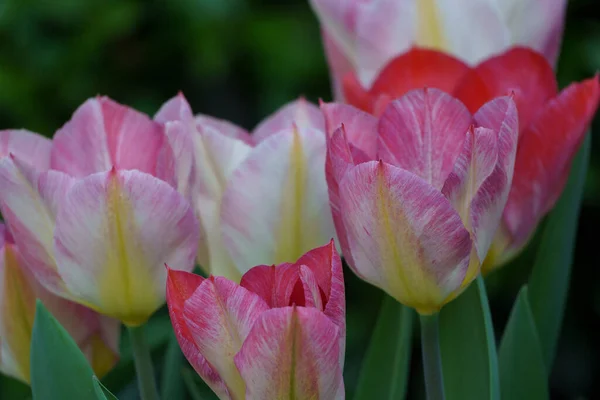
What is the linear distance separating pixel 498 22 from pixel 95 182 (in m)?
0.27

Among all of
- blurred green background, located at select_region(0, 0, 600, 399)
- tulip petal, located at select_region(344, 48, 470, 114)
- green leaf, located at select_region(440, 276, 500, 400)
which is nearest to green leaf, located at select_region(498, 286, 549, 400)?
green leaf, located at select_region(440, 276, 500, 400)

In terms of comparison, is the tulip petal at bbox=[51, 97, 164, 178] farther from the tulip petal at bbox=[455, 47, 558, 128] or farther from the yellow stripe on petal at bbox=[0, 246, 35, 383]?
the tulip petal at bbox=[455, 47, 558, 128]

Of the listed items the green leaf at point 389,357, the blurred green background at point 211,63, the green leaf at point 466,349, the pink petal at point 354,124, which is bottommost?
the blurred green background at point 211,63

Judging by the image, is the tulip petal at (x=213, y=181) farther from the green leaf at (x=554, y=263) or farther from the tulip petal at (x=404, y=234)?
the green leaf at (x=554, y=263)

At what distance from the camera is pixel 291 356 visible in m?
0.35

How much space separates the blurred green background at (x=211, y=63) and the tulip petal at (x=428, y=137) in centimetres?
76

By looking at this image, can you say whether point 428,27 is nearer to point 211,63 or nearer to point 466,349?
point 466,349

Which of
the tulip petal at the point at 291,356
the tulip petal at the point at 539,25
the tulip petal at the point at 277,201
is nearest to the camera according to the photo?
the tulip petal at the point at 291,356

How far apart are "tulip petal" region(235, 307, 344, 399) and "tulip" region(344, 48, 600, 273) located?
140mm

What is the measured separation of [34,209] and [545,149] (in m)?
0.23

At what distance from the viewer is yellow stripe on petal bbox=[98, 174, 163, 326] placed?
41 centimetres

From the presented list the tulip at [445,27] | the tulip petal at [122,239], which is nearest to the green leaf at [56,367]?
the tulip petal at [122,239]

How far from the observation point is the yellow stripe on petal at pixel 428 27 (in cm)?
57

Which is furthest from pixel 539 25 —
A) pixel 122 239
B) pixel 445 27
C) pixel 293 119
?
pixel 122 239
